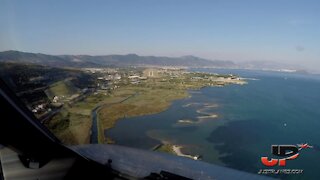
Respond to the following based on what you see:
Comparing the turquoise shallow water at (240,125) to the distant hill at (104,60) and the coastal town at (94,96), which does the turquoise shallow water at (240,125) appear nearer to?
the coastal town at (94,96)

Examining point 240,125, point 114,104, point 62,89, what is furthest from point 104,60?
point 240,125

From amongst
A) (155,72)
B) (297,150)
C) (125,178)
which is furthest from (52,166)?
(297,150)

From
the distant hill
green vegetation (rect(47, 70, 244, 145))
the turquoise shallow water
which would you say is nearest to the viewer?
the distant hill

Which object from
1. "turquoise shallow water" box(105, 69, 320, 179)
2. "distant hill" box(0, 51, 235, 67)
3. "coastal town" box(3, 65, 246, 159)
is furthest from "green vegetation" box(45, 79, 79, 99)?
"turquoise shallow water" box(105, 69, 320, 179)

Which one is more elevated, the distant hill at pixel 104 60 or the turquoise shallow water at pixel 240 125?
the distant hill at pixel 104 60

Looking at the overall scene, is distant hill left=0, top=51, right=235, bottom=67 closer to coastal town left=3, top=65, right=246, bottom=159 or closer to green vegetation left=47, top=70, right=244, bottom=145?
coastal town left=3, top=65, right=246, bottom=159

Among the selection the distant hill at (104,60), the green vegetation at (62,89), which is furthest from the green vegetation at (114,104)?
the distant hill at (104,60)
